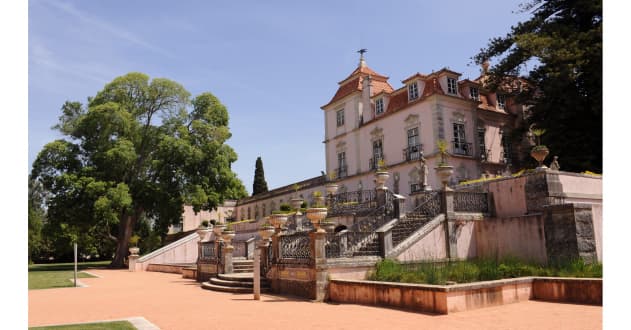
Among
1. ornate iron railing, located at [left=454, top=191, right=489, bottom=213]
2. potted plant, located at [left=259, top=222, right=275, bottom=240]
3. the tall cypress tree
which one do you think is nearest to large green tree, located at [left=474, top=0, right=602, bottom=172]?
ornate iron railing, located at [left=454, top=191, right=489, bottom=213]

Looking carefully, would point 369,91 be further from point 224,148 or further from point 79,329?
point 79,329

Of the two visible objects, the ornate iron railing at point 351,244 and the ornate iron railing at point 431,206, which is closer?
the ornate iron railing at point 351,244

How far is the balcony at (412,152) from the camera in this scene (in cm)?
2898

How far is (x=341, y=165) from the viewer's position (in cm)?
3559

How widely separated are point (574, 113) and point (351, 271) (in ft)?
51.2

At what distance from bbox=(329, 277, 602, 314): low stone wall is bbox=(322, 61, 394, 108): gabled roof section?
25.0 meters

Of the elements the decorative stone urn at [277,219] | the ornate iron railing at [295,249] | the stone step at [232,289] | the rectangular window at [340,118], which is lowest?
the stone step at [232,289]

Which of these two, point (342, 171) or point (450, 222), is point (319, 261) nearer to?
point (450, 222)

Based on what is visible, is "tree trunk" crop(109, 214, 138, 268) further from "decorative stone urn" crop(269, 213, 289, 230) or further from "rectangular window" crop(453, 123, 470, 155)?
"rectangular window" crop(453, 123, 470, 155)

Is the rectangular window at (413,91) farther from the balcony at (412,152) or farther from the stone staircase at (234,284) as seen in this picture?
the stone staircase at (234,284)

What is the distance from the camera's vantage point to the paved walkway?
25.3 feet

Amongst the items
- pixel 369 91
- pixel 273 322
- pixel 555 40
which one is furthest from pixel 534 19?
pixel 273 322

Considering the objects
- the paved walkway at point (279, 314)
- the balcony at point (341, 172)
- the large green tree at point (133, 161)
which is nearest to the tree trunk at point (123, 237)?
the large green tree at point (133, 161)

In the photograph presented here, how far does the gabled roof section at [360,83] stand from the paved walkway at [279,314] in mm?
23931
